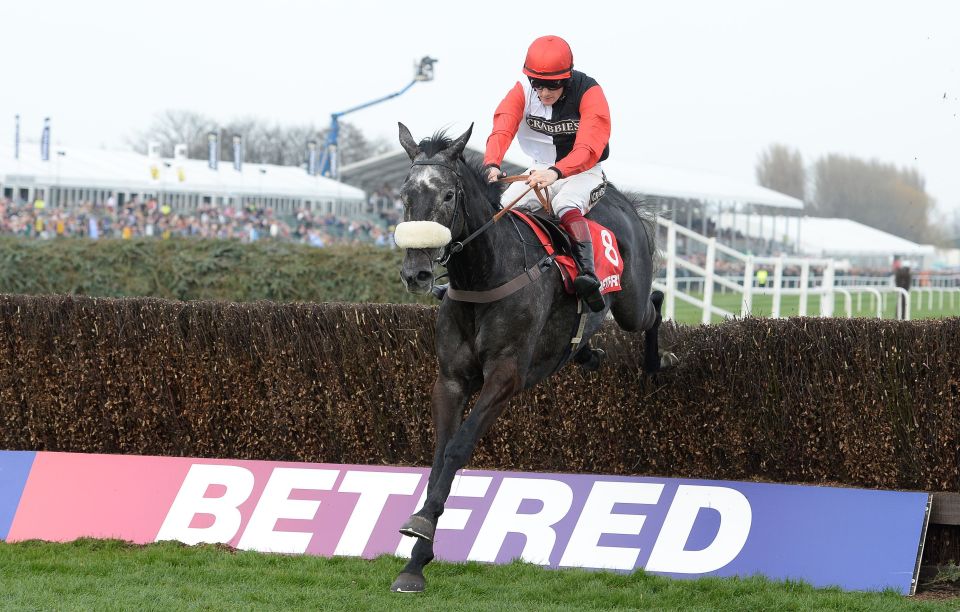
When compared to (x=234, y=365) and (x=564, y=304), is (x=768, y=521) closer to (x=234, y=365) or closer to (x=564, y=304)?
(x=564, y=304)

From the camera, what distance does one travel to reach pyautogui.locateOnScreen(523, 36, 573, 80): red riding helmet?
17.3 feet

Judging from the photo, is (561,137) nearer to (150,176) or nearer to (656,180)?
(656,180)

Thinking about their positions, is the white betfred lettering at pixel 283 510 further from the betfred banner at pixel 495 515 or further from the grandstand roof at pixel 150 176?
the grandstand roof at pixel 150 176

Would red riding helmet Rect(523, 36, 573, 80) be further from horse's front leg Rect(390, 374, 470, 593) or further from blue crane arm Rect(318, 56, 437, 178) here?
blue crane arm Rect(318, 56, 437, 178)

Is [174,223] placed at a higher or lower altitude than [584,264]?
lower

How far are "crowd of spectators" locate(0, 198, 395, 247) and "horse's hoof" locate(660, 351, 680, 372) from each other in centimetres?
1301

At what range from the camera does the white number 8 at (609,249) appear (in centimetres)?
553

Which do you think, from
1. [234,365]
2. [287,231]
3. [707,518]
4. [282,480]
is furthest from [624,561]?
[287,231]

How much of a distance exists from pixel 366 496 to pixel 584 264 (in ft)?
5.39

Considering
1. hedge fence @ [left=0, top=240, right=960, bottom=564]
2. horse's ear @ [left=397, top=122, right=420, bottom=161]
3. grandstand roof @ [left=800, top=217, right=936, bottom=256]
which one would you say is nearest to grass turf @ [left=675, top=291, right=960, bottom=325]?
hedge fence @ [left=0, top=240, right=960, bottom=564]

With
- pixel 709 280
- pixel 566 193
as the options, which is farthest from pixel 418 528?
pixel 709 280

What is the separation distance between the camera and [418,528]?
4402 millimetres

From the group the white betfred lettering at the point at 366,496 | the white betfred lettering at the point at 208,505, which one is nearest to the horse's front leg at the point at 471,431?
the white betfred lettering at the point at 366,496

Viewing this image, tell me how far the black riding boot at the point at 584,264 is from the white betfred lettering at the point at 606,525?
93 centimetres
